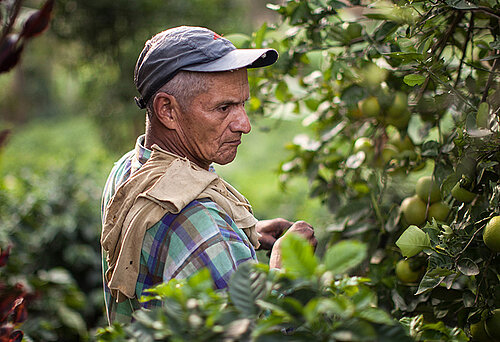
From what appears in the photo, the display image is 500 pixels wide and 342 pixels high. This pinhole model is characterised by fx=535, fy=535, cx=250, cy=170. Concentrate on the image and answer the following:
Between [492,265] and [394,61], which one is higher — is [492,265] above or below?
below

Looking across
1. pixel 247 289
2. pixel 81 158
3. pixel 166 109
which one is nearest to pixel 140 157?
pixel 166 109

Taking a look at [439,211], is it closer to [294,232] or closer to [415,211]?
[415,211]

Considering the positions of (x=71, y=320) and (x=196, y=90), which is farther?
(x=71, y=320)

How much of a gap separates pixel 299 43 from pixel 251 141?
24.4ft

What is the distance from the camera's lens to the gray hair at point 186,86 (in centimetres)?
128

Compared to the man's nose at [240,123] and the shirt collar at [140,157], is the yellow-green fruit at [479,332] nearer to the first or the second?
the man's nose at [240,123]

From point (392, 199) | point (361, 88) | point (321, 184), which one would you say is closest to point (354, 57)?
point (361, 88)

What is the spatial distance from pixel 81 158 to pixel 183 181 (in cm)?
673

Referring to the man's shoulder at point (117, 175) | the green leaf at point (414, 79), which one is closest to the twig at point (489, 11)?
the green leaf at point (414, 79)

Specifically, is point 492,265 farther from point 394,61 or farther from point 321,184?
point 321,184

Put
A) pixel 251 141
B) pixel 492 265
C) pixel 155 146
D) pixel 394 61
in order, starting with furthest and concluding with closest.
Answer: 1. pixel 251 141
2. pixel 394 61
3. pixel 492 265
4. pixel 155 146

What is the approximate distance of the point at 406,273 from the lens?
1682 mm

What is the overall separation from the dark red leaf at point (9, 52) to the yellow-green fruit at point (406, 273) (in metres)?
1.25

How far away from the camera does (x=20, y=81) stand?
12953mm
